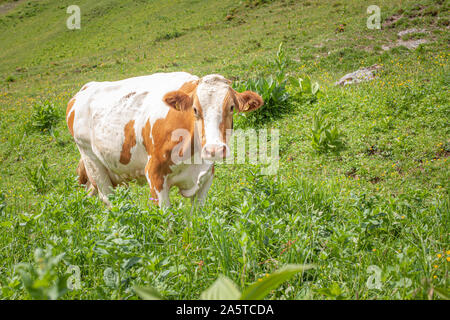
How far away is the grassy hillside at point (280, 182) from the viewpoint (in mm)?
1990

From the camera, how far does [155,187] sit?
3521 mm

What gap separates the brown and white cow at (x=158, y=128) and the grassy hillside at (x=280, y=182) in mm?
386

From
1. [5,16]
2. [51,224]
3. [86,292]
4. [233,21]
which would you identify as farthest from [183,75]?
[5,16]

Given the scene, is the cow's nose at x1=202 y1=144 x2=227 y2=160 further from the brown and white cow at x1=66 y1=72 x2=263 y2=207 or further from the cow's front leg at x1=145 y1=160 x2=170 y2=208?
the cow's front leg at x1=145 y1=160 x2=170 y2=208

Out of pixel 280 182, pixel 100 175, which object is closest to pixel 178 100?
pixel 280 182

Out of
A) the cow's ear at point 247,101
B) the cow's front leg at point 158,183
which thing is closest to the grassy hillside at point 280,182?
the cow's front leg at point 158,183

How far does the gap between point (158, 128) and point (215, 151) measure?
38.6 inches

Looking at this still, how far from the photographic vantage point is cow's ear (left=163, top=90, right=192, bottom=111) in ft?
10.7

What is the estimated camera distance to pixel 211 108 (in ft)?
9.93

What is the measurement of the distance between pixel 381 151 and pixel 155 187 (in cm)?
Answer: 452

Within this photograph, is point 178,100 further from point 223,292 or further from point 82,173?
point 82,173

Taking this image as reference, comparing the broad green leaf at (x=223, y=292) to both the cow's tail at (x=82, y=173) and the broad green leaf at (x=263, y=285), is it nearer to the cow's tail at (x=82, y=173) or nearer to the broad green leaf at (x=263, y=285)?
the broad green leaf at (x=263, y=285)
